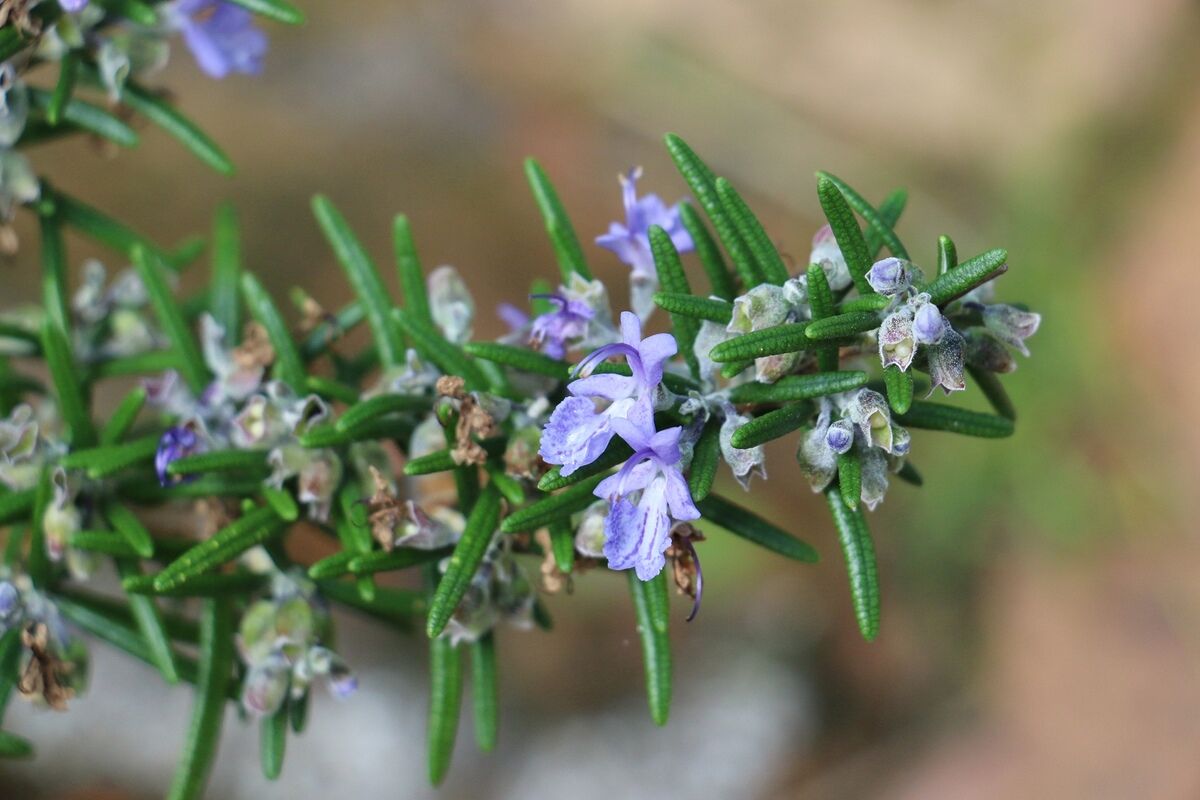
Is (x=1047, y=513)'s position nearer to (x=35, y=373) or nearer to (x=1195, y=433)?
(x=1195, y=433)

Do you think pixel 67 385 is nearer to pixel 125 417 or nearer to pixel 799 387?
pixel 125 417

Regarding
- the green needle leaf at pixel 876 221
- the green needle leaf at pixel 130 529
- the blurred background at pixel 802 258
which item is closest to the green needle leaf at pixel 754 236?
the green needle leaf at pixel 876 221

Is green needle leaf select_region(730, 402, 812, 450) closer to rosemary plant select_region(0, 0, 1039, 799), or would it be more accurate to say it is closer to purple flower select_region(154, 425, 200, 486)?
rosemary plant select_region(0, 0, 1039, 799)

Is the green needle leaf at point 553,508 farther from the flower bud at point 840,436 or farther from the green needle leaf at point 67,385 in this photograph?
the green needle leaf at point 67,385

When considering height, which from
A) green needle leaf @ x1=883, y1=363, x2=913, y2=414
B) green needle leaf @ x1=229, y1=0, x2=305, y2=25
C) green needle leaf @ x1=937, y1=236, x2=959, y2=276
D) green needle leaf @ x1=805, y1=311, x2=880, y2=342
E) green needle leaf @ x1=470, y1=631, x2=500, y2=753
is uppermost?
green needle leaf @ x1=229, y1=0, x2=305, y2=25

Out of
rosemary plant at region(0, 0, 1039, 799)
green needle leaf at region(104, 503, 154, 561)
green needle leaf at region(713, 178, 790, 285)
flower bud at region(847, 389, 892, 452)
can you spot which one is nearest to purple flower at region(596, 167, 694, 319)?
rosemary plant at region(0, 0, 1039, 799)

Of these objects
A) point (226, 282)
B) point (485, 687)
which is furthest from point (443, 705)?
point (226, 282)

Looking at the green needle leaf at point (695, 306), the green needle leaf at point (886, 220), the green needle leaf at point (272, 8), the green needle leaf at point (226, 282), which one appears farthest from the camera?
the green needle leaf at point (226, 282)
